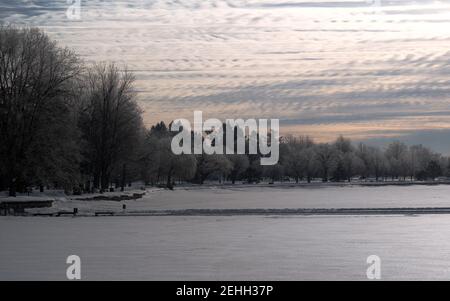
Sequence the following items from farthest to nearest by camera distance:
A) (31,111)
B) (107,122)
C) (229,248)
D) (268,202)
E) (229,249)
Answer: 1. (107,122)
2. (268,202)
3. (31,111)
4. (229,248)
5. (229,249)

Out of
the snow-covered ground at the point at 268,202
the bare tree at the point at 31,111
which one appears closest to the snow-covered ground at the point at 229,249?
the snow-covered ground at the point at 268,202

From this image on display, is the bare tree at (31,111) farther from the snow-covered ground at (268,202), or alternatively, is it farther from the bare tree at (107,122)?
the bare tree at (107,122)

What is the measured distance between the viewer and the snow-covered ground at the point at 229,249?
575 inches

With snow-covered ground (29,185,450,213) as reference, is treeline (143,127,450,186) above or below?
above

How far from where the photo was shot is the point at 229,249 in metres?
18.7

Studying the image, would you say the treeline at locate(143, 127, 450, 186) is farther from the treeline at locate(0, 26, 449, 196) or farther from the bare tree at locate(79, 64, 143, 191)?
the bare tree at locate(79, 64, 143, 191)

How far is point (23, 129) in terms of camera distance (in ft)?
147

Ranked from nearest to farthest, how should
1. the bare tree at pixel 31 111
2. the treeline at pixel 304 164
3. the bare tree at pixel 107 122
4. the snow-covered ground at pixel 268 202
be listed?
1. the snow-covered ground at pixel 268 202
2. the bare tree at pixel 31 111
3. the bare tree at pixel 107 122
4. the treeline at pixel 304 164

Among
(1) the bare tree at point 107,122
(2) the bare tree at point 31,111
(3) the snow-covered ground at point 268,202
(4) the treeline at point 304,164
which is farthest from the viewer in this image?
(4) the treeline at point 304,164

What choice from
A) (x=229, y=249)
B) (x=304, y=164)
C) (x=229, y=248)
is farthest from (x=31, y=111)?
(x=304, y=164)

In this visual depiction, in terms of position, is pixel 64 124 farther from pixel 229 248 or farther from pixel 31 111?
pixel 229 248

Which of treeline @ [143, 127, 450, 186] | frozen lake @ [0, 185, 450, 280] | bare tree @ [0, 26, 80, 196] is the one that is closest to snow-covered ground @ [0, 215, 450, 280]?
frozen lake @ [0, 185, 450, 280]

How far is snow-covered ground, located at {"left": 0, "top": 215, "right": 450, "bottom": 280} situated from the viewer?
14602 mm

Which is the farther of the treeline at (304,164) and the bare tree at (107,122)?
the treeline at (304,164)
